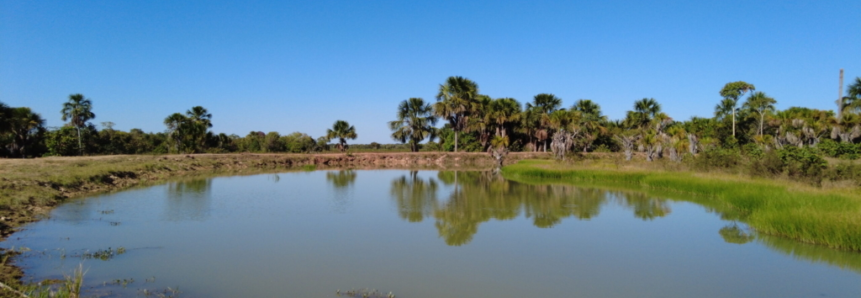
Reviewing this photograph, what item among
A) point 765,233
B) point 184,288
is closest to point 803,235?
point 765,233

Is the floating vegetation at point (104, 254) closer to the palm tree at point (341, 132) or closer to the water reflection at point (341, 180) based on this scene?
the water reflection at point (341, 180)

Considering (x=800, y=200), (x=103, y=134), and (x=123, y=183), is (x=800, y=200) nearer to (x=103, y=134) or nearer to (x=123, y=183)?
(x=123, y=183)

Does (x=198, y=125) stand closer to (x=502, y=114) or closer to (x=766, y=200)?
(x=502, y=114)

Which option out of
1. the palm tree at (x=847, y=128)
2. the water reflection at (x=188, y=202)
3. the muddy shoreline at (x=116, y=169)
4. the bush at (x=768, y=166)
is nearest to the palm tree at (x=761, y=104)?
the palm tree at (x=847, y=128)

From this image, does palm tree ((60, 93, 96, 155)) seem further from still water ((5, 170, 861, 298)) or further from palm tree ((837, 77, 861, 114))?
palm tree ((837, 77, 861, 114))

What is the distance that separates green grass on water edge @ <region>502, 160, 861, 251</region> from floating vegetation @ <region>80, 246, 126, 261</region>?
45.6 feet

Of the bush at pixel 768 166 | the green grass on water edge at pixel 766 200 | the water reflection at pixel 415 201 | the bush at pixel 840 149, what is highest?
the bush at pixel 840 149

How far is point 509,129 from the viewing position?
171ft

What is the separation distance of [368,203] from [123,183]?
14263mm

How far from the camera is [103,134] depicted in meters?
47.1

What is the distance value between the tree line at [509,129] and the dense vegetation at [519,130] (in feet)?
0.31

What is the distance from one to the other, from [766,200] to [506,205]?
7.65 meters

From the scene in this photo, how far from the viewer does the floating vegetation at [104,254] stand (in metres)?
8.92

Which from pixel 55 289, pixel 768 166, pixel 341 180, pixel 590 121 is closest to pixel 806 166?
pixel 768 166
